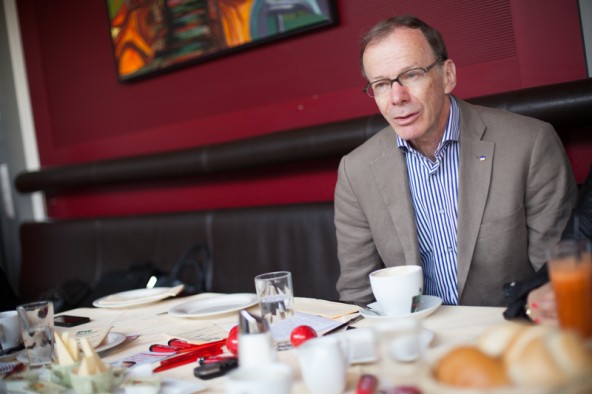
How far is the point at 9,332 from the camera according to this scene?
4.99 feet

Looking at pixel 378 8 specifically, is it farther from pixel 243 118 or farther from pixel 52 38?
pixel 52 38

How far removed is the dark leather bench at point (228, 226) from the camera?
2332mm

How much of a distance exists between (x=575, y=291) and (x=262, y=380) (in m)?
0.43

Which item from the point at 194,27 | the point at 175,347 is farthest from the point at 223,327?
the point at 194,27

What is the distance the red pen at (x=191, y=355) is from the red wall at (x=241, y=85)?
5.04 ft

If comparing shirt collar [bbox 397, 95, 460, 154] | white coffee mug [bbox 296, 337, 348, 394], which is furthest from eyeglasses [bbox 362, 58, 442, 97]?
white coffee mug [bbox 296, 337, 348, 394]

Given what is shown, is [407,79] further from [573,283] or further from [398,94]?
[573,283]

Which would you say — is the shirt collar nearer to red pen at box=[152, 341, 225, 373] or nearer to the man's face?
the man's face

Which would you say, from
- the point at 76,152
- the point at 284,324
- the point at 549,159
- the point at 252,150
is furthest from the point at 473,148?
the point at 76,152

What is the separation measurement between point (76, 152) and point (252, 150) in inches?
63.6

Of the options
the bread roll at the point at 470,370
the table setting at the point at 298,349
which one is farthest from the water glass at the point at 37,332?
the bread roll at the point at 470,370

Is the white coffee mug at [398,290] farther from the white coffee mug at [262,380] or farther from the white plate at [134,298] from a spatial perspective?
the white plate at [134,298]

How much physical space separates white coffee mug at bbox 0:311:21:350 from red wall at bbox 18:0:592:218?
1.60 meters

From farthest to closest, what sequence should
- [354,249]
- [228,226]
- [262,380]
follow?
[228,226] → [354,249] → [262,380]
